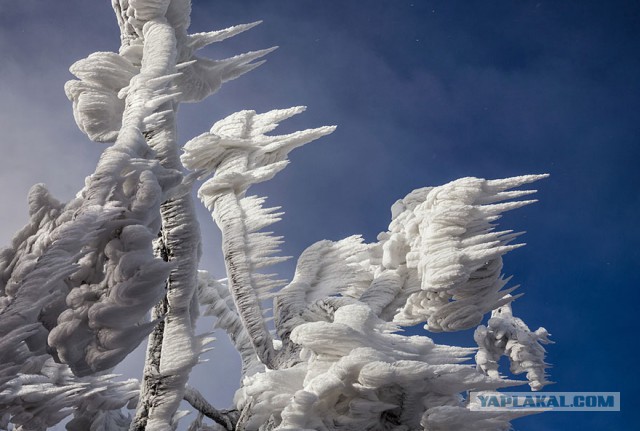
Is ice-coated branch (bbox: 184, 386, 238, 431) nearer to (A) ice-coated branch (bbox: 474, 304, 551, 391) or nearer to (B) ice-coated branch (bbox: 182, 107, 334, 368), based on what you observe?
(B) ice-coated branch (bbox: 182, 107, 334, 368)

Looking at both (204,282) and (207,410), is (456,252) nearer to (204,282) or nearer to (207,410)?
(207,410)

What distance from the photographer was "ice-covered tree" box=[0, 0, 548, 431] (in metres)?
2.15

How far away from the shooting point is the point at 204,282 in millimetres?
5109

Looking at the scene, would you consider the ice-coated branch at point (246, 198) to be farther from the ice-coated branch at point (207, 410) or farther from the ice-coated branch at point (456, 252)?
the ice-coated branch at point (456, 252)

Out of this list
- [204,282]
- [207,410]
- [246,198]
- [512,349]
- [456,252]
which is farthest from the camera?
[512,349]

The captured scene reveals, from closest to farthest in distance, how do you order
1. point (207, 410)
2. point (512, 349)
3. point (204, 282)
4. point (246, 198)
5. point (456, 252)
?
point (207, 410) → point (456, 252) → point (246, 198) → point (204, 282) → point (512, 349)

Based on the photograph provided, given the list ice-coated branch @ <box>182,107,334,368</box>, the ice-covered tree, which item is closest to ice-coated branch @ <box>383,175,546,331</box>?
the ice-covered tree

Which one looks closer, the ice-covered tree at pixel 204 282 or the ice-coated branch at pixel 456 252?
the ice-covered tree at pixel 204 282

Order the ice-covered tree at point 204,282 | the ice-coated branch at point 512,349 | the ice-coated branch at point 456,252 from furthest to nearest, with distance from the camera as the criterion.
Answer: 1. the ice-coated branch at point 512,349
2. the ice-coated branch at point 456,252
3. the ice-covered tree at point 204,282

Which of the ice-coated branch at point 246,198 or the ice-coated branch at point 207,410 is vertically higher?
the ice-coated branch at point 246,198

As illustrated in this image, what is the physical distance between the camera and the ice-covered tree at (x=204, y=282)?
215cm

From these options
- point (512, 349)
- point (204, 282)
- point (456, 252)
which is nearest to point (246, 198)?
point (204, 282)

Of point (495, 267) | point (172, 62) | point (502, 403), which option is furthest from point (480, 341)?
point (172, 62)

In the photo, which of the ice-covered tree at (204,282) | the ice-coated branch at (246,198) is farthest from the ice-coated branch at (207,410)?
the ice-coated branch at (246,198)
